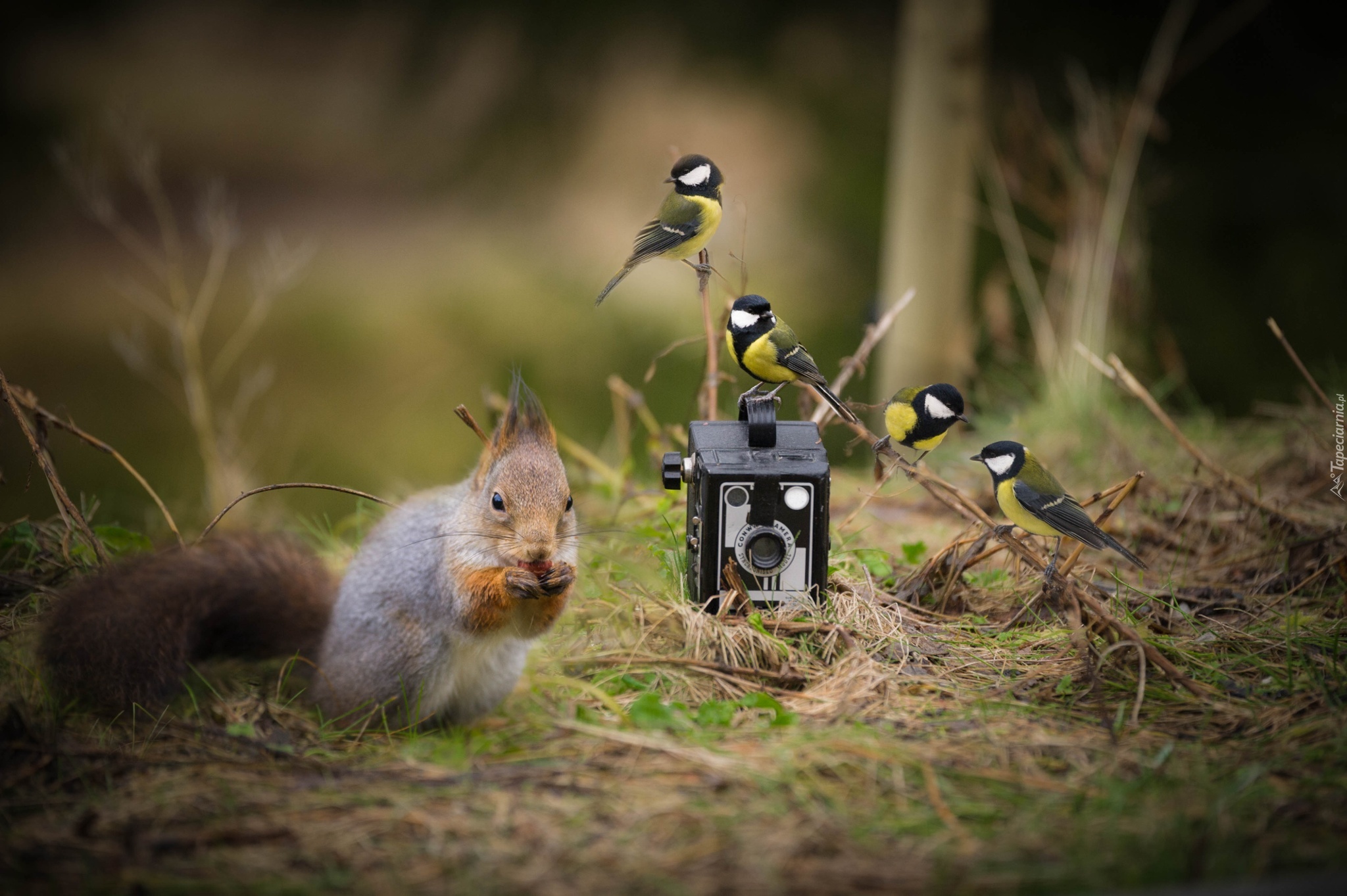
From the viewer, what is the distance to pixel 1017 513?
170 centimetres

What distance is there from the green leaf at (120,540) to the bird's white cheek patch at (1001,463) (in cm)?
168

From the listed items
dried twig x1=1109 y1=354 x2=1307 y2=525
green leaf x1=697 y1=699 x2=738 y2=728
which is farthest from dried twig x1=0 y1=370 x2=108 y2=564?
dried twig x1=1109 y1=354 x2=1307 y2=525

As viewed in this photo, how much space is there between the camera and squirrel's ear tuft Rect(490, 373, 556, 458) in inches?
75.1

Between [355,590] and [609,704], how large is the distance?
0.57m

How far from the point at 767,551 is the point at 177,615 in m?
0.99

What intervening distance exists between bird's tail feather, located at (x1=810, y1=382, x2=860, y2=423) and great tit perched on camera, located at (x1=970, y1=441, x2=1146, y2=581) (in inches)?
8.6

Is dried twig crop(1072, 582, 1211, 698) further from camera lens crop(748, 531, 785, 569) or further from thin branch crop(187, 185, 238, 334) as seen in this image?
thin branch crop(187, 185, 238, 334)

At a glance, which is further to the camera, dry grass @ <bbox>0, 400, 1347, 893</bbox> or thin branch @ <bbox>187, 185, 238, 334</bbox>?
thin branch @ <bbox>187, 185, 238, 334</bbox>

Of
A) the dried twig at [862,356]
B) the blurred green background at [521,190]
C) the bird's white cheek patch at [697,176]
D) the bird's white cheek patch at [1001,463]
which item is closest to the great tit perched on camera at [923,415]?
the bird's white cheek patch at [1001,463]

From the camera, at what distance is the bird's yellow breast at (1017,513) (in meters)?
1.69

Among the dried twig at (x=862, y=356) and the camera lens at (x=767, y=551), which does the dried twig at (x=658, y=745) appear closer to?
the camera lens at (x=767, y=551)

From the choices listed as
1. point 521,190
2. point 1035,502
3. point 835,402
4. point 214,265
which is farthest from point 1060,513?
point 521,190

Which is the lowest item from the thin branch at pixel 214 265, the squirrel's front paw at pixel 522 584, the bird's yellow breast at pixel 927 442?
the squirrel's front paw at pixel 522 584

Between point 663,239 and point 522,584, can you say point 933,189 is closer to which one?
point 663,239
